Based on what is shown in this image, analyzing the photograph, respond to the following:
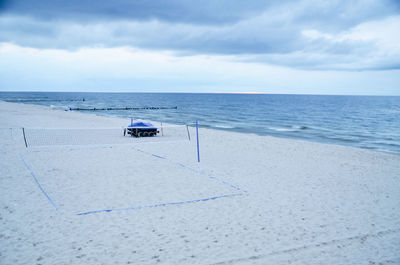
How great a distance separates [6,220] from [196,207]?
4285 mm

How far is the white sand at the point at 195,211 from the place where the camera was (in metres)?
5.72

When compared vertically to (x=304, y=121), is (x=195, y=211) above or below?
above

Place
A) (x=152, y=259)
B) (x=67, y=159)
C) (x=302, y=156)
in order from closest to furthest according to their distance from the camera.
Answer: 1. (x=152, y=259)
2. (x=67, y=159)
3. (x=302, y=156)

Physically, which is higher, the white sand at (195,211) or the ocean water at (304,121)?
the white sand at (195,211)

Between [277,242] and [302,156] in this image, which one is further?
[302,156]

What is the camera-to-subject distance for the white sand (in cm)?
572

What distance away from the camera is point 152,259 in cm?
546

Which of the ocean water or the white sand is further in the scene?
the ocean water

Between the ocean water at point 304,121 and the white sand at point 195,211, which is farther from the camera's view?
the ocean water at point 304,121

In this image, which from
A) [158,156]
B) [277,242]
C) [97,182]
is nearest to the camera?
[277,242]

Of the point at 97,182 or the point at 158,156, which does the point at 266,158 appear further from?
the point at 97,182

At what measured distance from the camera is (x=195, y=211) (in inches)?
306

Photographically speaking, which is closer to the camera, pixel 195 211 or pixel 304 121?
pixel 195 211

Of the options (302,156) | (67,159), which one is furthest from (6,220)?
(302,156)
